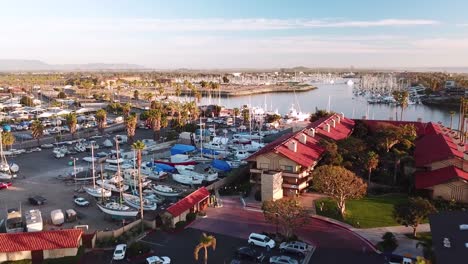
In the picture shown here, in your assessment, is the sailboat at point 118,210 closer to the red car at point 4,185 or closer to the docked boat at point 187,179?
the docked boat at point 187,179

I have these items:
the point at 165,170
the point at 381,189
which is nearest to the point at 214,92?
the point at 165,170

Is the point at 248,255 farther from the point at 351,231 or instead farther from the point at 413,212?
the point at 413,212

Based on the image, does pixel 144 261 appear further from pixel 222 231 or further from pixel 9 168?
pixel 9 168

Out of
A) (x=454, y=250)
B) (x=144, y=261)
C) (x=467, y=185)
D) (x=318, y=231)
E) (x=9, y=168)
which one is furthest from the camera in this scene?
(x=9, y=168)

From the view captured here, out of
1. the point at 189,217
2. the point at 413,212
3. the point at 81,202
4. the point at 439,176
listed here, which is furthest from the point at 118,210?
the point at 439,176

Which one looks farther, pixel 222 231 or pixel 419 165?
pixel 419 165

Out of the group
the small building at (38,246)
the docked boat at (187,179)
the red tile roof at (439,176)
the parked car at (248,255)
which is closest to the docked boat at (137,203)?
the docked boat at (187,179)
